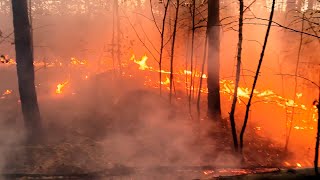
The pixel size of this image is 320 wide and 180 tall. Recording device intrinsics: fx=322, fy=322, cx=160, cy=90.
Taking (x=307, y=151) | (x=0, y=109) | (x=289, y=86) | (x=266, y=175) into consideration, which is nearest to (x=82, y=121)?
(x=0, y=109)

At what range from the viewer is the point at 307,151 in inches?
405

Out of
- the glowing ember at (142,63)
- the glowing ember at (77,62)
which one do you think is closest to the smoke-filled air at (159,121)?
the glowing ember at (142,63)

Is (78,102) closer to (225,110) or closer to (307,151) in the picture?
(225,110)

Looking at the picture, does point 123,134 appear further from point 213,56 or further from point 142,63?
point 142,63

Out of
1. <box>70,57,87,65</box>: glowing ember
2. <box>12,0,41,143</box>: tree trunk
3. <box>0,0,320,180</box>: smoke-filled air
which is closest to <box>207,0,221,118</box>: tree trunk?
<box>0,0,320,180</box>: smoke-filled air

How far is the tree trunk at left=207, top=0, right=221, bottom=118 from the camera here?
11477 millimetres

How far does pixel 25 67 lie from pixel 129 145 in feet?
12.7

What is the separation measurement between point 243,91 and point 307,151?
6602 mm

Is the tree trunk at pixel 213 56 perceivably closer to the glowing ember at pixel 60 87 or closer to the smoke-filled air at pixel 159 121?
the smoke-filled air at pixel 159 121

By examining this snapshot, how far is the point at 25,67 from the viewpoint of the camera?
9.52 m

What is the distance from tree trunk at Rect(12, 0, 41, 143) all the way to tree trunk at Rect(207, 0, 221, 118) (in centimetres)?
601

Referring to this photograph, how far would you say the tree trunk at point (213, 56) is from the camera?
1148 centimetres

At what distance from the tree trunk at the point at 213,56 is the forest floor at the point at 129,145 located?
595mm

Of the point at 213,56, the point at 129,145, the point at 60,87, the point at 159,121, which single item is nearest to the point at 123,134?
the point at 129,145
